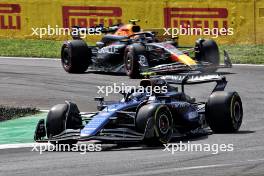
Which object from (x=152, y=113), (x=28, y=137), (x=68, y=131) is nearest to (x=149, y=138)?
(x=152, y=113)

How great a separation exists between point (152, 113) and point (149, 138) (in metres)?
0.37

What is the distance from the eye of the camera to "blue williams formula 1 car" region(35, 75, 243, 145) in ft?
43.1

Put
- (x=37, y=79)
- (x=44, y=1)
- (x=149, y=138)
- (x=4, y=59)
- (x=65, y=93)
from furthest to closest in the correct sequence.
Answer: (x=44, y=1)
(x=4, y=59)
(x=37, y=79)
(x=65, y=93)
(x=149, y=138)

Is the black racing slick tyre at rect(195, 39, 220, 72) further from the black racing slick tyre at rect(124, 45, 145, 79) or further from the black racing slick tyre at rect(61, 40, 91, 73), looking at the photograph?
the black racing slick tyre at rect(61, 40, 91, 73)

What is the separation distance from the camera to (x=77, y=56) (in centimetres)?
2470

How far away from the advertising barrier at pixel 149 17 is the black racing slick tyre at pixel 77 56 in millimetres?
3106

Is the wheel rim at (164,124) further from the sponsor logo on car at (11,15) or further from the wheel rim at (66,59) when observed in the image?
the sponsor logo on car at (11,15)

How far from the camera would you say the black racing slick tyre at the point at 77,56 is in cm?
2469

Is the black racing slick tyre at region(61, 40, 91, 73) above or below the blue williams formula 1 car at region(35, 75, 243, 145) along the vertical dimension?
above

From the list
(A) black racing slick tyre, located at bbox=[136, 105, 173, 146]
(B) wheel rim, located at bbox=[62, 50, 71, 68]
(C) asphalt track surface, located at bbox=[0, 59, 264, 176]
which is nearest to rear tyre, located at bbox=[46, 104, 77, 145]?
(C) asphalt track surface, located at bbox=[0, 59, 264, 176]

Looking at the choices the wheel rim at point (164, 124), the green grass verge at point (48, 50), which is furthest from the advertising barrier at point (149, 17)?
the wheel rim at point (164, 124)

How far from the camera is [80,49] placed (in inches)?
973

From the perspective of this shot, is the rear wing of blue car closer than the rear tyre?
No

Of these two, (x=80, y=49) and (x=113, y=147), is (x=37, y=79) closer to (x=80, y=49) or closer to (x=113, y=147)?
(x=80, y=49)
